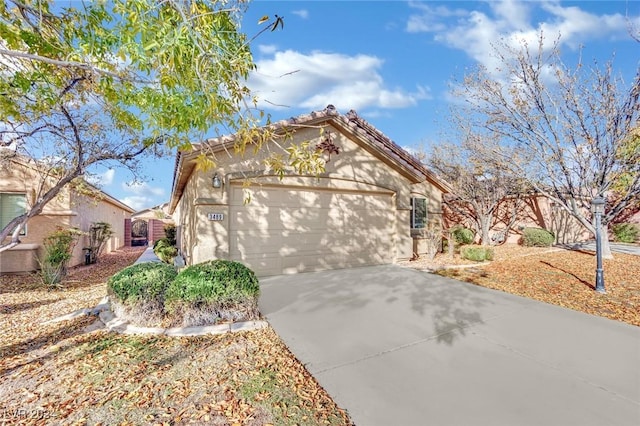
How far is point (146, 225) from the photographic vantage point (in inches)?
1089

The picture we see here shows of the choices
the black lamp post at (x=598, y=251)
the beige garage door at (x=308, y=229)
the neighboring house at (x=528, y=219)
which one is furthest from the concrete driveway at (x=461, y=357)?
the neighboring house at (x=528, y=219)

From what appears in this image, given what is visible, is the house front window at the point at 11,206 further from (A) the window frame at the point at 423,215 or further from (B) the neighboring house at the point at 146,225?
(A) the window frame at the point at 423,215

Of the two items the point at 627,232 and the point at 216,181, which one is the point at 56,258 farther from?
the point at 627,232

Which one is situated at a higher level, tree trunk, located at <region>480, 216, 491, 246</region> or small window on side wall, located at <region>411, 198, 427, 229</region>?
small window on side wall, located at <region>411, 198, 427, 229</region>

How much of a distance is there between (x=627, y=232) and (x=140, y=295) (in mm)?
23488

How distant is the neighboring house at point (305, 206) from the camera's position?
297 inches

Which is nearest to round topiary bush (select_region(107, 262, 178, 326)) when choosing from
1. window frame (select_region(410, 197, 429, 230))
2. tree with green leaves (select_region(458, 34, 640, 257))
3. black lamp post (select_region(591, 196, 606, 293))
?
black lamp post (select_region(591, 196, 606, 293))

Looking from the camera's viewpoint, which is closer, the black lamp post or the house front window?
the black lamp post

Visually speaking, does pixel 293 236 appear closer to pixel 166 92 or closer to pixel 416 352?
pixel 416 352

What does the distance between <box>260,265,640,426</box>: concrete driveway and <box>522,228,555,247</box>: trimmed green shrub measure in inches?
413

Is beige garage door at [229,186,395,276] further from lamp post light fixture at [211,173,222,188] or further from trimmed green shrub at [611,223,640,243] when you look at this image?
trimmed green shrub at [611,223,640,243]

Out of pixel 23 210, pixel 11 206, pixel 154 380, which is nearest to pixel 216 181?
pixel 154 380

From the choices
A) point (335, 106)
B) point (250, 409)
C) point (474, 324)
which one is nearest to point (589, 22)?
point (335, 106)

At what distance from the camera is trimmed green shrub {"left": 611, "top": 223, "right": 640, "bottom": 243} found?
53.9ft
